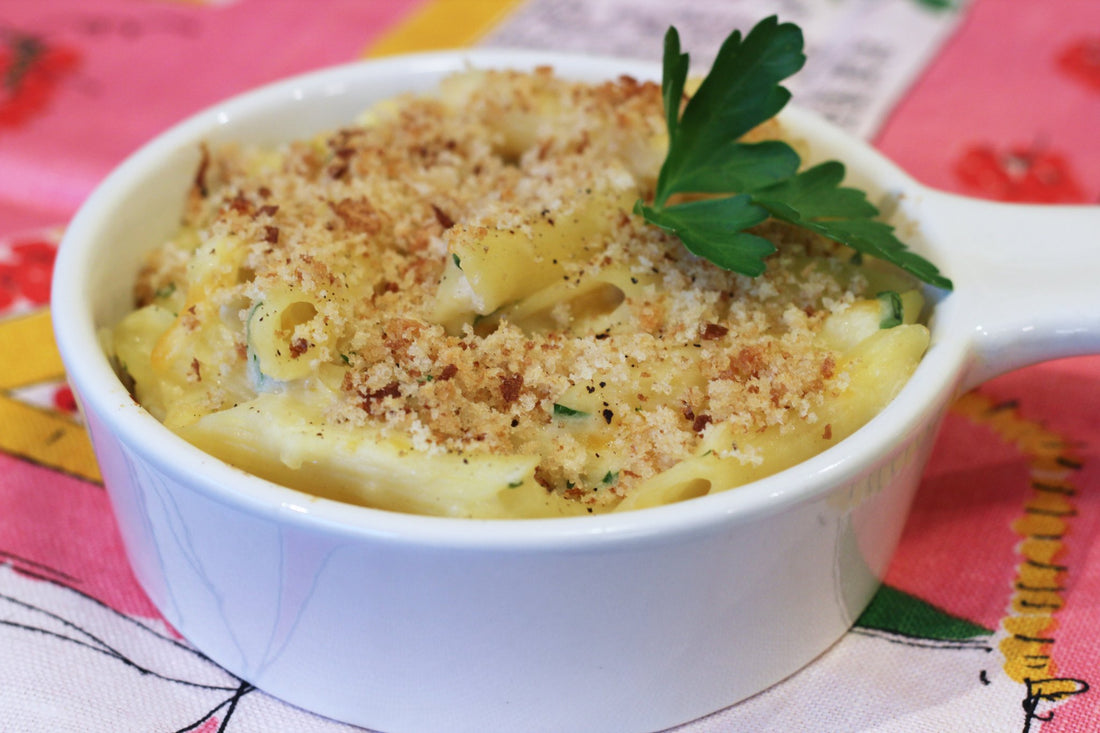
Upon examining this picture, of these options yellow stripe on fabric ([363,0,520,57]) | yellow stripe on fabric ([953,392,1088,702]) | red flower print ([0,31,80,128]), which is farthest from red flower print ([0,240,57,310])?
yellow stripe on fabric ([953,392,1088,702])

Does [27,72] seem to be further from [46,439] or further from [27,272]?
[46,439]

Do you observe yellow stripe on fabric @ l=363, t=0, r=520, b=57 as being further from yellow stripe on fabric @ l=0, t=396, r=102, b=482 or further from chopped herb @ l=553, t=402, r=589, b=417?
chopped herb @ l=553, t=402, r=589, b=417

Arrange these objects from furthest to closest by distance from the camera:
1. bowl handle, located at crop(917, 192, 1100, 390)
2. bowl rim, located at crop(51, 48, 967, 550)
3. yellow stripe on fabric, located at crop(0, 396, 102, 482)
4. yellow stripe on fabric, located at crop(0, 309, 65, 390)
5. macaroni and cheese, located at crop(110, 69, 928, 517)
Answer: yellow stripe on fabric, located at crop(0, 309, 65, 390) → yellow stripe on fabric, located at crop(0, 396, 102, 482) → bowl handle, located at crop(917, 192, 1100, 390) → macaroni and cheese, located at crop(110, 69, 928, 517) → bowl rim, located at crop(51, 48, 967, 550)

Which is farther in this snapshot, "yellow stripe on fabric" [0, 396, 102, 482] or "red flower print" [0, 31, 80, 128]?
"red flower print" [0, 31, 80, 128]

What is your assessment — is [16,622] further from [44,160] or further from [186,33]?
[186,33]

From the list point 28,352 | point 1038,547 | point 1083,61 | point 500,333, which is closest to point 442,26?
point 28,352

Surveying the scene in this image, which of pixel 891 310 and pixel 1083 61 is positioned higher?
pixel 891 310

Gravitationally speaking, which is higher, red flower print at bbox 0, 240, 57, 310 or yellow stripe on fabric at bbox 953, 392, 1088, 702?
yellow stripe on fabric at bbox 953, 392, 1088, 702

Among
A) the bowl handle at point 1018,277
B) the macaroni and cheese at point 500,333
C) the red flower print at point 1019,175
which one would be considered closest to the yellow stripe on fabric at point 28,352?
the macaroni and cheese at point 500,333
